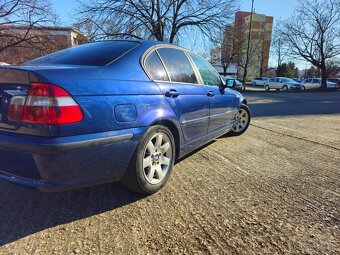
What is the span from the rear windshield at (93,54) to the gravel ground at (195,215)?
137 cm

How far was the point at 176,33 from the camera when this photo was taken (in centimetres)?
1981

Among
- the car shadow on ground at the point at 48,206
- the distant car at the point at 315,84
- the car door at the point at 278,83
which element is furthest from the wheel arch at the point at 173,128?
the distant car at the point at 315,84

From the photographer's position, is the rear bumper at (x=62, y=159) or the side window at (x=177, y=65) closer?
the rear bumper at (x=62, y=159)

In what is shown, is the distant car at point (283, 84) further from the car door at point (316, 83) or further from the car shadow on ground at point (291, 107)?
A: the car shadow on ground at point (291, 107)

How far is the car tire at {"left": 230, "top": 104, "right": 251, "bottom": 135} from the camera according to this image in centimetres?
549

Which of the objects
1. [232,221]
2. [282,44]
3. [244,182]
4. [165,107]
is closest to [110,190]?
[165,107]

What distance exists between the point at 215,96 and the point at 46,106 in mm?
2610

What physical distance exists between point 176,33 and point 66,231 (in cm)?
1934

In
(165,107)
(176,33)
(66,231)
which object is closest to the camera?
(66,231)

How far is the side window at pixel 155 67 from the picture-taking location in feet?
9.19

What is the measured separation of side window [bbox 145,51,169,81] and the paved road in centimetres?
123

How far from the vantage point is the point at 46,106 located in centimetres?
195

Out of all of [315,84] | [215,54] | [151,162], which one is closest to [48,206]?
[151,162]

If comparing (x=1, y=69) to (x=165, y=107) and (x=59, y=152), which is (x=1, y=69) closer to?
(x=59, y=152)
